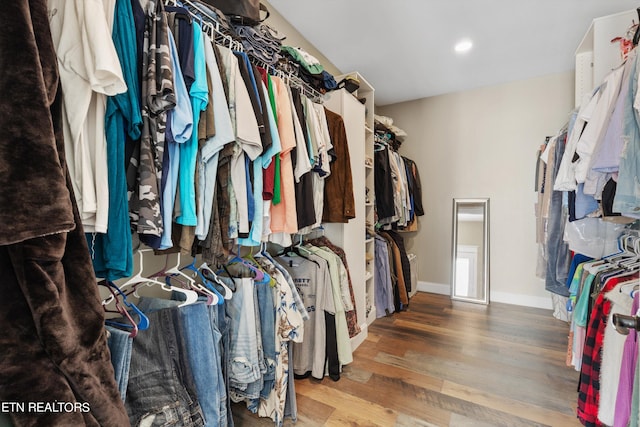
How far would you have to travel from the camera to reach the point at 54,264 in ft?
1.62

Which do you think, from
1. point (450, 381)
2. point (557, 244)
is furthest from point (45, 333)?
point (557, 244)

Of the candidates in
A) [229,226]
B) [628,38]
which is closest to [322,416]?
[229,226]

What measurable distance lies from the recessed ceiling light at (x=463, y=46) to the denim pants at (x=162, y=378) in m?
2.80

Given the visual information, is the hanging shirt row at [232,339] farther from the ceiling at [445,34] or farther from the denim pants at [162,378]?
the ceiling at [445,34]

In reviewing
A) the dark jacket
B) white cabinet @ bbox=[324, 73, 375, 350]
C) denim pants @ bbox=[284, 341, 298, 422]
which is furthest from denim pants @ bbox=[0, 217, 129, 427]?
white cabinet @ bbox=[324, 73, 375, 350]

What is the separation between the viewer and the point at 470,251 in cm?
327

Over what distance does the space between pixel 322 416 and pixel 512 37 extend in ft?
10.1

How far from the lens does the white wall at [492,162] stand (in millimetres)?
Answer: 2961

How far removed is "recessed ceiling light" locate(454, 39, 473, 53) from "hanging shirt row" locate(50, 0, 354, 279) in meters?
1.87

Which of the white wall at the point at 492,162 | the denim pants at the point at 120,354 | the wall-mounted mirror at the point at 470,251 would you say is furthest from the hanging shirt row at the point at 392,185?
the denim pants at the point at 120,354

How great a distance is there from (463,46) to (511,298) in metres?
2.69

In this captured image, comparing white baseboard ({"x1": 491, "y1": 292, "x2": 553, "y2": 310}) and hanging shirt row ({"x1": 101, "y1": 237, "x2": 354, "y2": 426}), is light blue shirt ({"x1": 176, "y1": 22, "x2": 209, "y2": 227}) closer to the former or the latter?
hanging shirt row ({"x1": 101, "y1": 237, "x2": 354, "y2": 426})

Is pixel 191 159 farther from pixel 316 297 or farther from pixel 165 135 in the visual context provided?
pixel 316 297

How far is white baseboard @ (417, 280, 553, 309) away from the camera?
9.66 ft
